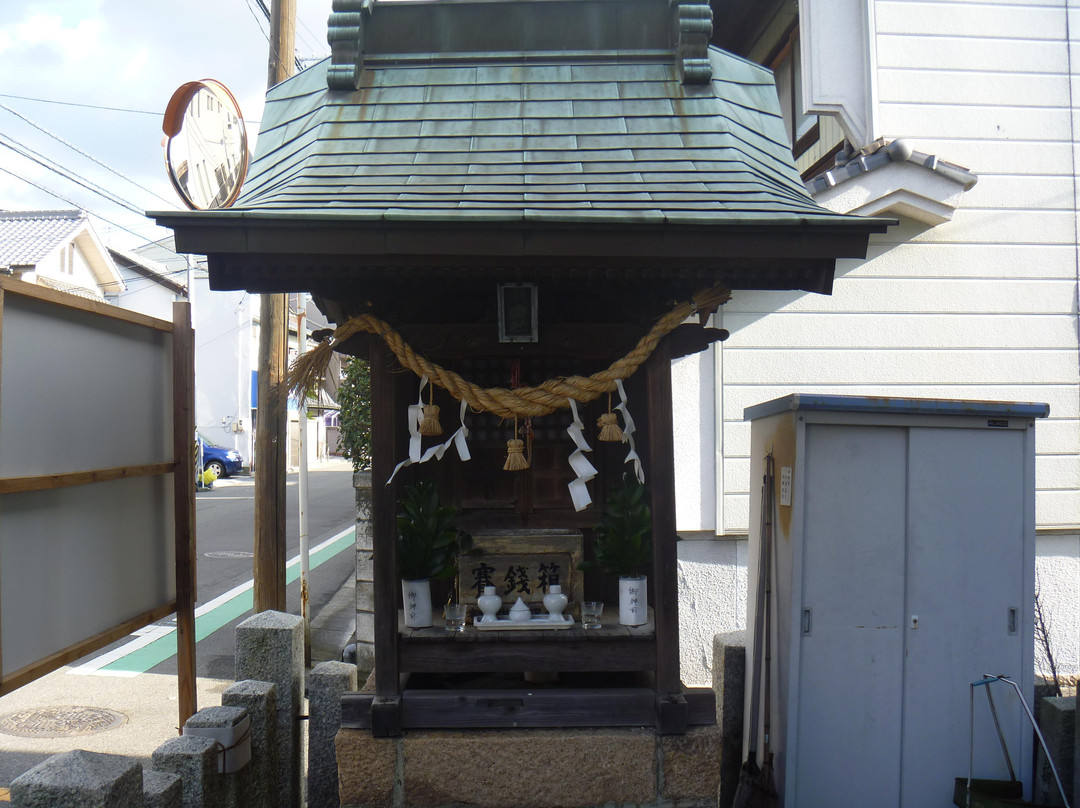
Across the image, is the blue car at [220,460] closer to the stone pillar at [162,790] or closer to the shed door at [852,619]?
the stone pillar at [162,790]

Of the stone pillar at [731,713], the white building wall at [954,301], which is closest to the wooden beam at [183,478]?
the stone pillar at [731,713]

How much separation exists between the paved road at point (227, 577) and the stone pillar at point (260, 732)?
3.37 m

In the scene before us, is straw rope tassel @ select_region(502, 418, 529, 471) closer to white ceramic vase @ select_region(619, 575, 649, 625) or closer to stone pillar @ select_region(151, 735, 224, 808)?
white ceramic vase @ select_region(619, 575, 649, 625)

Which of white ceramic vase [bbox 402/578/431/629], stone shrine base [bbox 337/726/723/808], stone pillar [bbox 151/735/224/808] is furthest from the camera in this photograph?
white ceramic vase [bbox 402/578/431/629]

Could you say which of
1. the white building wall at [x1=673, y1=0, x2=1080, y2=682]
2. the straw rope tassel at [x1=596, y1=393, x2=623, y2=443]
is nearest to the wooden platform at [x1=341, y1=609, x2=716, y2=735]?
the straw rope tassel at [x1=596, y1=393, x2=623, y2=443]

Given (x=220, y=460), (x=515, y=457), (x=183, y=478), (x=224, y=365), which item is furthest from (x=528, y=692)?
(x=224, y=365)

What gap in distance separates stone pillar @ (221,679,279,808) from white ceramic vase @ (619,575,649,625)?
209cm

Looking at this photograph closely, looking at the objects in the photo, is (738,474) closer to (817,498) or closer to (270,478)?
(817,498)

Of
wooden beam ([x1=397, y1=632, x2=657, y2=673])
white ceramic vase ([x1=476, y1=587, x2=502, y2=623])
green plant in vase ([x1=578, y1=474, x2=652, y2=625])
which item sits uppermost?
green plant in vase ([x1=578, y1=474, x2=652, y2=625])

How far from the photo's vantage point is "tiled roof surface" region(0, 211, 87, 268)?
27844 millimetres

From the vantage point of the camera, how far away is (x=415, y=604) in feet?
14.4

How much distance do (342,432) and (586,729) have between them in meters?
6.43

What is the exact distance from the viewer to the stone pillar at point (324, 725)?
462 centimetres

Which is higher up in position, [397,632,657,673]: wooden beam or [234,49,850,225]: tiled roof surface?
[234,49,850,225]: tiled roof surface
